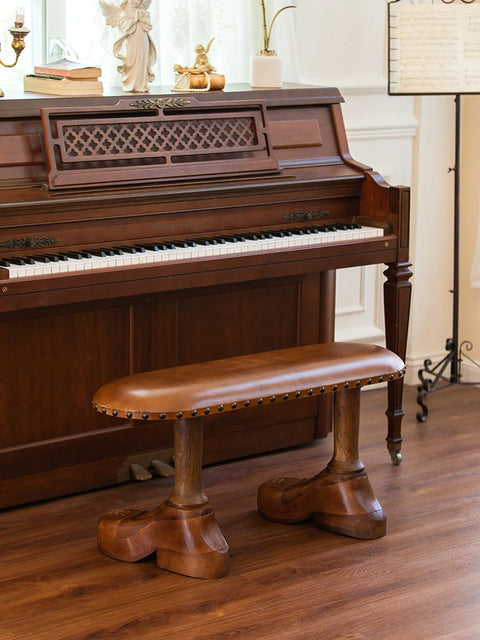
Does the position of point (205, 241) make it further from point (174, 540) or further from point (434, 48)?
point (434, 48)

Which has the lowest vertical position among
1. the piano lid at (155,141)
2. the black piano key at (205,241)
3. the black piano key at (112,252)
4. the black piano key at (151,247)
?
the black piano key at (112,252)

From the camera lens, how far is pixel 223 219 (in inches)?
131

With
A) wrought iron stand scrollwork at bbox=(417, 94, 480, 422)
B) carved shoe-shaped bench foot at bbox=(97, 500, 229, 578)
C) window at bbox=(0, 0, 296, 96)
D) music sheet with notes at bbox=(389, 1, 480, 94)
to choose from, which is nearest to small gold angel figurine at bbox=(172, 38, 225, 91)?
window at bbox=(0, 0, 296, 96)

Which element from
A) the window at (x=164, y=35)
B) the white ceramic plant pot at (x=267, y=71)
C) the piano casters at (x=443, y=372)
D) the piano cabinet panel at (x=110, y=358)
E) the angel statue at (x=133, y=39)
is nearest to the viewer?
the piano cabinet panel at (x=110, y=358)

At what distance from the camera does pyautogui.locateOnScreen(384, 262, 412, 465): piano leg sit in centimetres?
352

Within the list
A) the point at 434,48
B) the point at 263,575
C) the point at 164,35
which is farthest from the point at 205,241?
the point at 434,48

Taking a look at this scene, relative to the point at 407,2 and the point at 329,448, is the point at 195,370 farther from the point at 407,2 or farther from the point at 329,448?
the point at 407,2

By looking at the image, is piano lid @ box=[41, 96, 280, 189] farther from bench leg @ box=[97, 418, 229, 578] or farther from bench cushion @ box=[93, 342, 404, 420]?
bench leg @ box=[97, 418, 229, 578]

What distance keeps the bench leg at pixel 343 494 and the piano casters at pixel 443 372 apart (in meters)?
1.13

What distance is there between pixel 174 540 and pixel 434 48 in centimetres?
220

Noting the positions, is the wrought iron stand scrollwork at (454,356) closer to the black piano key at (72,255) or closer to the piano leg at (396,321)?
the piano leg at (396,321)

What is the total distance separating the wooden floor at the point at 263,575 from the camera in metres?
2.56

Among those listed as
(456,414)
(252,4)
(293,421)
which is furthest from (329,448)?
(252,4)

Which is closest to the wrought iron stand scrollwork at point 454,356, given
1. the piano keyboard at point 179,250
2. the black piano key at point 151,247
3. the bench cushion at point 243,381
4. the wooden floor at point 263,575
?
the wooden floor at point 263,575
